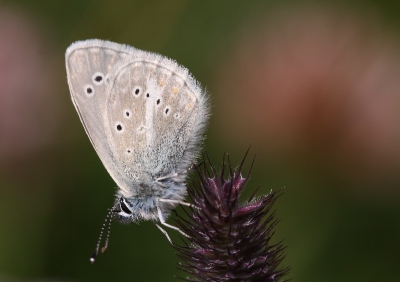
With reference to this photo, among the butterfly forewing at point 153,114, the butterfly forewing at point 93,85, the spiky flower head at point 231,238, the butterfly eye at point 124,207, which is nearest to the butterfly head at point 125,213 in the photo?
the butterfly eye at point 124,207

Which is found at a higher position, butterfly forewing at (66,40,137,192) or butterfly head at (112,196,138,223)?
butterfly forewing at (66,40,137,192)

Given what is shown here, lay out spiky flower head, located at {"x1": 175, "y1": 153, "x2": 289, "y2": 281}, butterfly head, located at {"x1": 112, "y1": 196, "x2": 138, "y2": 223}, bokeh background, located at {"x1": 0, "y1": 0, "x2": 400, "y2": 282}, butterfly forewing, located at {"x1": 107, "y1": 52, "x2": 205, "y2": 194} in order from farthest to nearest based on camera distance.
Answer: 1. bokeh background, located at {"x1": 0, "y1": 0, "x2": 400, "y2": 282}
2. butterfly forewing, located at {"x1": 107, "y1": 52, "x2": 205, "y2": 194}
3. butterfly head, located at {"x1": 112, "y1": 196, "x2": 138, "y2": 223}
4. spiky flower head, located at {"x1": 175, "y1": 153, "x2": 289, "y2": 281}

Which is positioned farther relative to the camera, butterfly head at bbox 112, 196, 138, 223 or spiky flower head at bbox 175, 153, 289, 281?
butterfly head at bbox 112, 196, 138, 223

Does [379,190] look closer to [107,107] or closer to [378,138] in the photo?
[378,138]

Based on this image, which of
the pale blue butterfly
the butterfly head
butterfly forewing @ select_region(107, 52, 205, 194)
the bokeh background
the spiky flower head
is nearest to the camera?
the spiky flower head

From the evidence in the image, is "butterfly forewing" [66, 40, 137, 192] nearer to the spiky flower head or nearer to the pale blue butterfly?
the pale blue butterfly

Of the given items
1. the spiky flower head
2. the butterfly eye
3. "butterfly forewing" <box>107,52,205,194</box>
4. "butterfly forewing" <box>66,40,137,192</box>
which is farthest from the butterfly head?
the spiky flower head

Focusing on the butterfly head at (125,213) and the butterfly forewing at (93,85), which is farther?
the butterfly forewing at (93,85)

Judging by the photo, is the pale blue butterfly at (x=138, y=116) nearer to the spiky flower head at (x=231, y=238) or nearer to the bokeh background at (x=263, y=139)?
the spiky flower head at (x=231, y=238)
